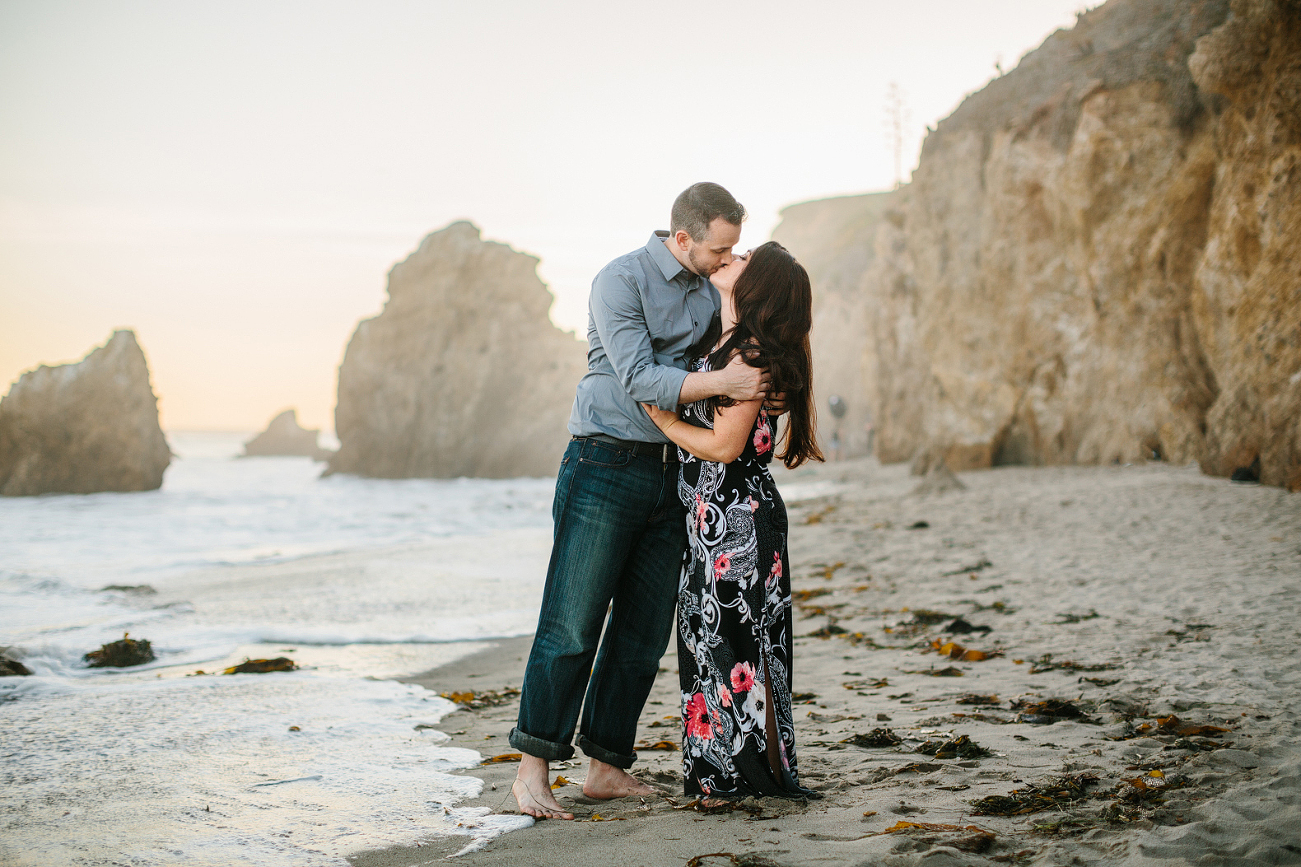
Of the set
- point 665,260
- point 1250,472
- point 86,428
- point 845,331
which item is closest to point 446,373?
point 86,428

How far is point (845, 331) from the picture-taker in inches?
Result: 1425

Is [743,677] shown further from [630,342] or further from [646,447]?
[630,342]

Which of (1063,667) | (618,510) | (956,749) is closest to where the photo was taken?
(618,510)

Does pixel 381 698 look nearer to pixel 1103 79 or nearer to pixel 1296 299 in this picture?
pixel 1296 299

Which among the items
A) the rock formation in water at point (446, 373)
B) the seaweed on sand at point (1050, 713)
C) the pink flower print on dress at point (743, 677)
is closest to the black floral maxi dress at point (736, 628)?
the pink flower print on dress at point (743, 677)

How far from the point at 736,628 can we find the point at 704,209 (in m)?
1.26

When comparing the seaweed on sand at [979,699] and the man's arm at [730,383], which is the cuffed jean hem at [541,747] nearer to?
the man's arm at [730,383]

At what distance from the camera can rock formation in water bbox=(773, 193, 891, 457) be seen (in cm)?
3163

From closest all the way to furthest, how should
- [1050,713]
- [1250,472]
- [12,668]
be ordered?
1. [1050,713]
2. [12,668]
3. [1250,472]

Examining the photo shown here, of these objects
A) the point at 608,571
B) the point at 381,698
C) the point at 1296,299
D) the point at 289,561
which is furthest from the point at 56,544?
the point at 1296,299

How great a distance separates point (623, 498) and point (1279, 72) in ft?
28.5

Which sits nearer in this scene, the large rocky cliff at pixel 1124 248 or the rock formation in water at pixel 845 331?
the large rocky cliff at pixel 1124 248

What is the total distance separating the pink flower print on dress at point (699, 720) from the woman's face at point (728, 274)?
1.22 m

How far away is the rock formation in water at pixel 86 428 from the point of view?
834 inches
